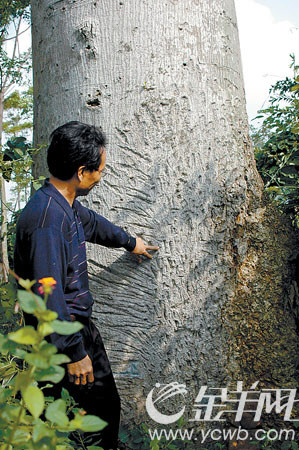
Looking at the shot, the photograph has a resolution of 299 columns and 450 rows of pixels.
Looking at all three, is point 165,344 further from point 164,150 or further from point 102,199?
point 164,150

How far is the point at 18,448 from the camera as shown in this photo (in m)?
1.25

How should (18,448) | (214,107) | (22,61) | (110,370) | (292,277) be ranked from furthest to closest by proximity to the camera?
(22,61) → (292,277) → (214,107) → (110,370) → (18,448)

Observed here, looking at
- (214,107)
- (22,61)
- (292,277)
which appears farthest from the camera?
(22,61)

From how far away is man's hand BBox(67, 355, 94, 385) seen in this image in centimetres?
225

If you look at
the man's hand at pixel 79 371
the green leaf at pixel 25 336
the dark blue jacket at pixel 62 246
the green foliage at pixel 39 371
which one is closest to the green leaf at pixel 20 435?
the green foliage at pixel 39 371

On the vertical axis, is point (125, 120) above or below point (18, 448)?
above

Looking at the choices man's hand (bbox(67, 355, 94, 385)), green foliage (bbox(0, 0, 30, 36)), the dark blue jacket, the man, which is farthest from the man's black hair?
green foliage (bbox(0, 0, 30, 36))

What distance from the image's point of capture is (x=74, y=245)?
2.39m

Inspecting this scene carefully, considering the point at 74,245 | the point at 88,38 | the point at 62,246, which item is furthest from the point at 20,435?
the point at 88,38

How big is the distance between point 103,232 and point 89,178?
326mm

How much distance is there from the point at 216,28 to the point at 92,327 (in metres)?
1.97

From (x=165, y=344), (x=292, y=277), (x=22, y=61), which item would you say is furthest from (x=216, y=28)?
(x=22, y=61)

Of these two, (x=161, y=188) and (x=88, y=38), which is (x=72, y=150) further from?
(x=88, y=38)

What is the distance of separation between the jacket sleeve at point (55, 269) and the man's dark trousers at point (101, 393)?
277 mm
